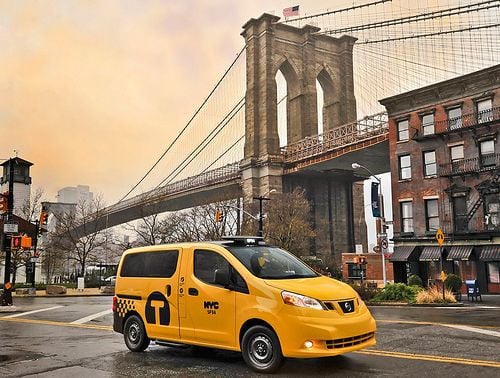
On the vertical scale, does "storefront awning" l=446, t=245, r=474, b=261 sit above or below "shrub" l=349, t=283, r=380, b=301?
above

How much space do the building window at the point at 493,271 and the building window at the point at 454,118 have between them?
989 cm

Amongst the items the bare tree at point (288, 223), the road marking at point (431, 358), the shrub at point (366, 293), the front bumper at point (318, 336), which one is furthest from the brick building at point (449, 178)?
the front bumper at point (318, 336)

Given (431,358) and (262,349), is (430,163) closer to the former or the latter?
(431,358)

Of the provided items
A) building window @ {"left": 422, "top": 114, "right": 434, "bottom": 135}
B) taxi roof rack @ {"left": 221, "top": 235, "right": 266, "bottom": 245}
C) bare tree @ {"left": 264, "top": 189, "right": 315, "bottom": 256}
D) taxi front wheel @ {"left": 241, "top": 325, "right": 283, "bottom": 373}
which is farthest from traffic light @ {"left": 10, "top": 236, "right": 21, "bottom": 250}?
building window @ {"left": 422, "top": 114, "right": 434, "bottom": 135}

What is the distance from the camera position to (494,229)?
3359 centimetres

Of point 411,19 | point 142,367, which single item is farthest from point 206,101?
point 142,367

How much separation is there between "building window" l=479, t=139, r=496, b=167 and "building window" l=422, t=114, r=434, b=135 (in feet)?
13.6

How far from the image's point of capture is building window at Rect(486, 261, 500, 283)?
33.2 metres

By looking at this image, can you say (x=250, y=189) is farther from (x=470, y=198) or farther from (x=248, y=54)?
(x=470, y=198)

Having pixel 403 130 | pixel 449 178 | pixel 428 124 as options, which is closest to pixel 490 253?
pixel 449 178

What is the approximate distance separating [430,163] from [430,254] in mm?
6984

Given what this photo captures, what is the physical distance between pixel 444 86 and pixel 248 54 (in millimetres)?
33761

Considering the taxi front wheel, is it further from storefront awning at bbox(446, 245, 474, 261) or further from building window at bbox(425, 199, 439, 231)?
building window at bbox(425, 199, 439, 231)

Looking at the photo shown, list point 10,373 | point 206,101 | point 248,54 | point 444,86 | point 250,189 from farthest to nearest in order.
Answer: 1. point 206,101
2. point 248,54
3. point 250,189
4. point 444,86
5. point 10,373
